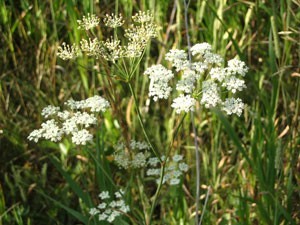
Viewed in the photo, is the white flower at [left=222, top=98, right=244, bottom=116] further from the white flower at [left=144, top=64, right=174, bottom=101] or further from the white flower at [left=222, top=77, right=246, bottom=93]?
the white flower at [left=144, top=64, right=174, bottom=101]

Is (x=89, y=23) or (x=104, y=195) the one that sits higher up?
(x=89, y=23)

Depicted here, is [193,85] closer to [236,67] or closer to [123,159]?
[236,67]

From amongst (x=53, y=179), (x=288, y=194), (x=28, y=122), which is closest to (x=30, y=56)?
(x=28, y=122)

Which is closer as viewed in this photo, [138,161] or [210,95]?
[210,95]

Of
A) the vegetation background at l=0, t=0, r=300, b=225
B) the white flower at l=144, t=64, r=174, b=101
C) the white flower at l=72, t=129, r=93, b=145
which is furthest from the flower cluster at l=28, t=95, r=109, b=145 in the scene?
the vegetation background at l=0, t=0, r=300, b=225

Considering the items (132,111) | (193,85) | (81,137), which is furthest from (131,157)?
(132,111)

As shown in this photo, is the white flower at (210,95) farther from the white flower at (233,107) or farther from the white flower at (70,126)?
the white flower at (70,126)

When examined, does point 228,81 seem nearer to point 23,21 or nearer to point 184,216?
point 184,216

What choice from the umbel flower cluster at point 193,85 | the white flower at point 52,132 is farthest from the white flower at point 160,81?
the white flower at point 52,132

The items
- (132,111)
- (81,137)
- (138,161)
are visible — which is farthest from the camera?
(132,111)
